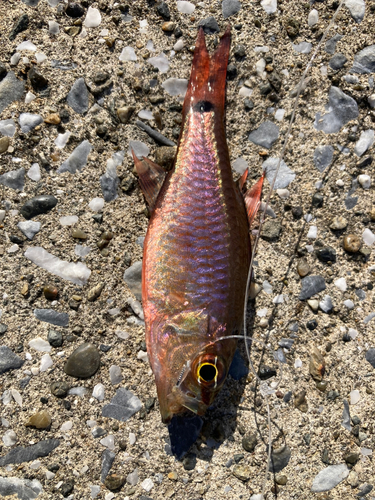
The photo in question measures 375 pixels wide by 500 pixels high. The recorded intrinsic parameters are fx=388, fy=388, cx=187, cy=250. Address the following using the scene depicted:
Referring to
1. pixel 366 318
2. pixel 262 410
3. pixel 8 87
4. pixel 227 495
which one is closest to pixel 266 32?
pixel 8 87

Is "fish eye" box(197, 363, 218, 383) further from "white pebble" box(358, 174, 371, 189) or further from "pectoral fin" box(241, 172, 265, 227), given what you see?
"white pebble" box(358, 174, 371, 189)

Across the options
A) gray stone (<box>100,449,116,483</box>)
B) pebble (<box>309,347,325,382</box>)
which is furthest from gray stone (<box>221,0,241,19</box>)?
gray stone (<box>100,449,116,483</box>)

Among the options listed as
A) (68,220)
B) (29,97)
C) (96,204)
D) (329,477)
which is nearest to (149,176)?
(96,204)

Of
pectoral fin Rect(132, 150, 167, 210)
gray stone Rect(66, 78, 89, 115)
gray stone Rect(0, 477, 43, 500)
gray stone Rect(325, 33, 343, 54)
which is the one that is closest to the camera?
gray stone Rect(0, 477, 43, 500)

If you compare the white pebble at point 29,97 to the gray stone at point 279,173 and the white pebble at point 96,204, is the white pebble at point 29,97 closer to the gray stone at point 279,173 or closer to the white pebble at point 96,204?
the white pebble at point 96,204

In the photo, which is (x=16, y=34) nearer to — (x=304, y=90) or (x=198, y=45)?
(x=198, y=45)

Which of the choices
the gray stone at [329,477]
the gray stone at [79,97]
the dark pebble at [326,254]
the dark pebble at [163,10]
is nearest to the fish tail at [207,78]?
the dark pebble at [163,10]

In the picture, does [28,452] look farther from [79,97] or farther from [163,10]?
[163,10]
